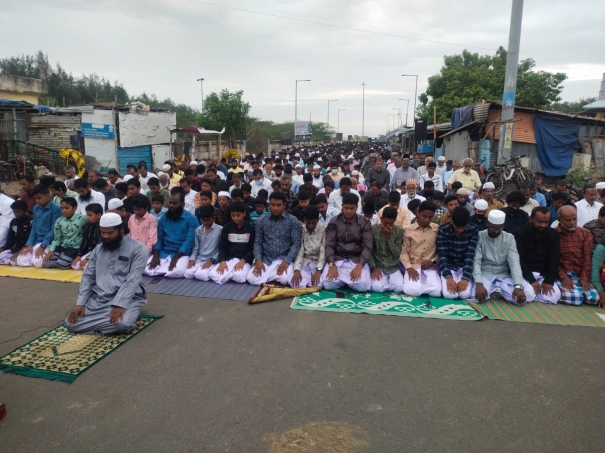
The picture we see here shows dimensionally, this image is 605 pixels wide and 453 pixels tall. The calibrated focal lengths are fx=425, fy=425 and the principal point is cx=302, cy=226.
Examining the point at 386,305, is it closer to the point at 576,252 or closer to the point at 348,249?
the point at 348,249

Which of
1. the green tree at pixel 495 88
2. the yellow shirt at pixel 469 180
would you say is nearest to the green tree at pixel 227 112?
the green tree at pixel 495 88

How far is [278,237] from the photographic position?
5.97 m

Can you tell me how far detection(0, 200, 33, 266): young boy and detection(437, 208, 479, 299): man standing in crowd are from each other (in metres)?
6.41

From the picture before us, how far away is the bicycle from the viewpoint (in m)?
11.9

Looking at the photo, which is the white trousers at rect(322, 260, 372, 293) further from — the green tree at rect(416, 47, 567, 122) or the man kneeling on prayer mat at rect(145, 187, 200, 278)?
the green tree at rect(416, 47, 567, 122)

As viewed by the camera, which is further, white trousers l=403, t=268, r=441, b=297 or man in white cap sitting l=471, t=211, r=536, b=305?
white trousers l=403, t=268, r=441, b=297

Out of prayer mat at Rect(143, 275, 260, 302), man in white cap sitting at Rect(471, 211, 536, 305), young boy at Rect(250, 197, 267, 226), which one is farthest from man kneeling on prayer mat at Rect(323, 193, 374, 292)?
man in white cap sitting at Rect(471, 211, 536, 305)

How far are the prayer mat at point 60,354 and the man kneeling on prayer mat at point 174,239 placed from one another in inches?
70.7

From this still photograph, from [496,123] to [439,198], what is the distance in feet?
28.1

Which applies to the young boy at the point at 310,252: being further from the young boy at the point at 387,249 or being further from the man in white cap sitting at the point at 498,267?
the man in white cap sitting at the point at 498,267

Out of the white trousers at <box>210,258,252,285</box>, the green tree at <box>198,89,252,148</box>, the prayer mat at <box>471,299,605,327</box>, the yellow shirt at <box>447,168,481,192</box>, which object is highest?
the green tree at <box>198,89,252,148</box>

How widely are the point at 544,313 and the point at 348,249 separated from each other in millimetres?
2416

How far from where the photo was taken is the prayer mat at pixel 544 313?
4.57 metres

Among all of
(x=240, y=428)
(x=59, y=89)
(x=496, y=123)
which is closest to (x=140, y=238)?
(x=240, y=428)
